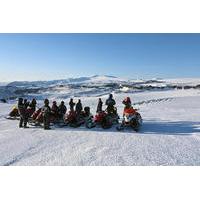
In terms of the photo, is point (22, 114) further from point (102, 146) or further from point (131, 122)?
point (102, 146)

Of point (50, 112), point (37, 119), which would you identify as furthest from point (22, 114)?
point (50, 112)

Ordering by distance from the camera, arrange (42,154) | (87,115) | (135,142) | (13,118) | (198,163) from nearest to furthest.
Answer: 1. (198,163)
2. (42,154)
3. (135,142)
4. (87,115)
5. (13,118)

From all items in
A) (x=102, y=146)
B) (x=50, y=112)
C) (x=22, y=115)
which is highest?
(x=50, y=112)

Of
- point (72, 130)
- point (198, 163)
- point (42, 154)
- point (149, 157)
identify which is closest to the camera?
point (198, 163)

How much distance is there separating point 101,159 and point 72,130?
5.81 metres

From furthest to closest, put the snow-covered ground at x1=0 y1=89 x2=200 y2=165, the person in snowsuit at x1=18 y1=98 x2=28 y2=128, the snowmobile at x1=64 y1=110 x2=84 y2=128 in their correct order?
the person in snowsuit at x1=18 y1=98 x2=28 y2=128 < the snowmobile at x1=64 y1=110 x2=84 y2=128 < the snow-covered ground at x1=0 y1=89 x2=200 y2=165

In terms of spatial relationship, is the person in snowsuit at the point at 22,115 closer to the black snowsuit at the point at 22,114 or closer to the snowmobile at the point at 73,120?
the black snowsuit at the point at 22,114

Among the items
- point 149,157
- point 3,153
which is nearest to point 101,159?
point 149,157

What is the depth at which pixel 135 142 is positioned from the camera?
39.7ft

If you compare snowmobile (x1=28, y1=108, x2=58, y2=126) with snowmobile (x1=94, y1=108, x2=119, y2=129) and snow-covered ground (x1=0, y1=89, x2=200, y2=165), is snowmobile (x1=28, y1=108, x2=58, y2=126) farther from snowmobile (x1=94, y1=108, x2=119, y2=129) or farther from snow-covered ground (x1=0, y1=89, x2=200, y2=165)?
snowmobile (x1=94, y1=108, x2=119, y2=129)

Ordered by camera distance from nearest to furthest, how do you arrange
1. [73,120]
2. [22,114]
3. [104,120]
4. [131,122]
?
1. [131,122]
2. [104,120]
3. [73,120]
4. [22,114]

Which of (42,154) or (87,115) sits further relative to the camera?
(87,115)

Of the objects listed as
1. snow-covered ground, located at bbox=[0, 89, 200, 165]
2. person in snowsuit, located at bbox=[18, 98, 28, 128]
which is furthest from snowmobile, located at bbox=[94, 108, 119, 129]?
person in snowsuit, located at bbox=[18, 98, 28, 128]

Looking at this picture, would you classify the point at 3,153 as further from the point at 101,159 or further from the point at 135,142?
the point at 135,142
